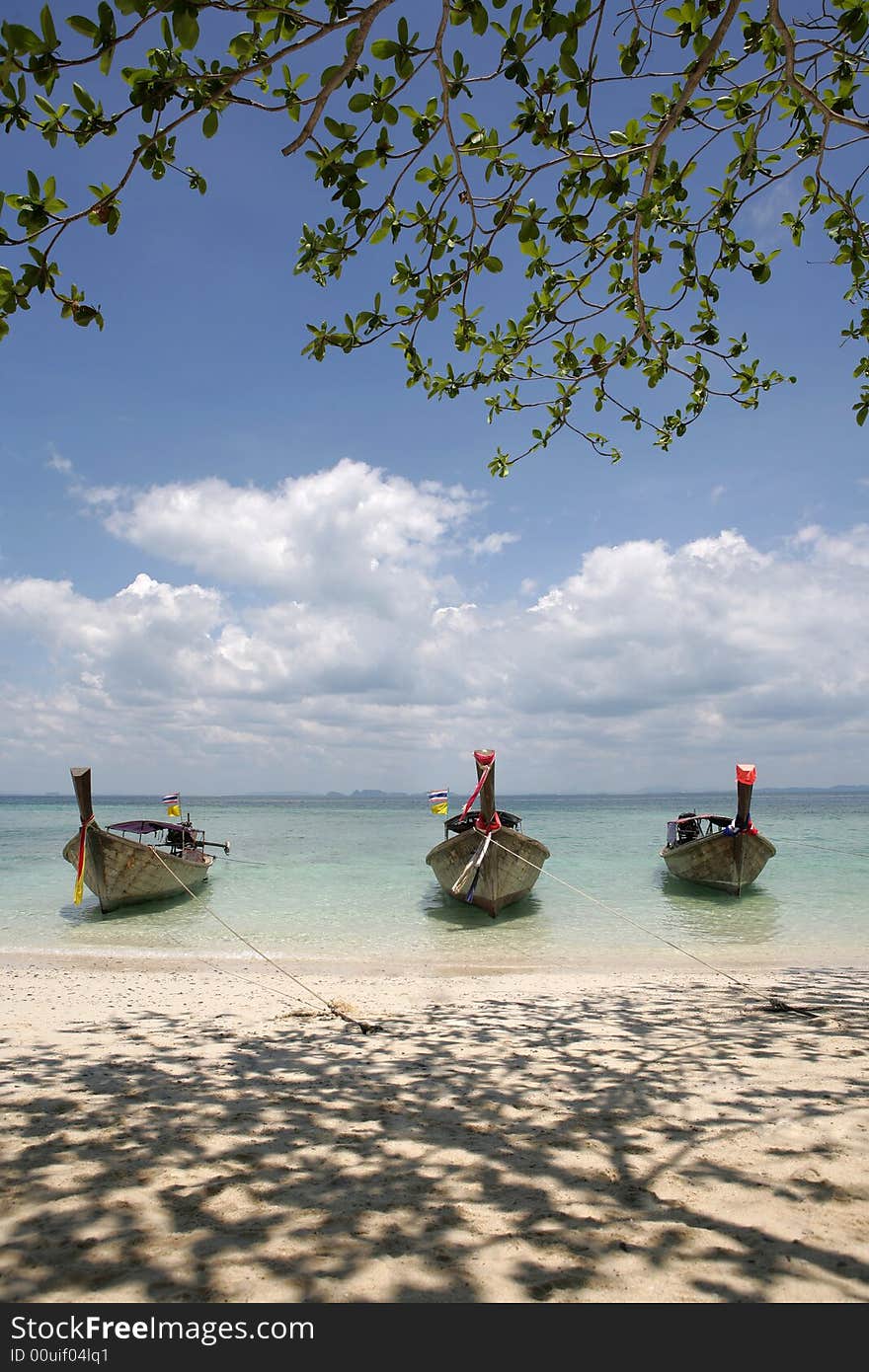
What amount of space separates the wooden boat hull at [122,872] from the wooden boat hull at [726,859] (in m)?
14.5

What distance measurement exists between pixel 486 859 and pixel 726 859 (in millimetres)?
7639

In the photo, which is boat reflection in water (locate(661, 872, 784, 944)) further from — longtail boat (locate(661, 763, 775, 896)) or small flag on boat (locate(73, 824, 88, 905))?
small flag on boat (locate(73, 824, 88, 905))

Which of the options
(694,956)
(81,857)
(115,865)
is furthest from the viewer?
(115,865)

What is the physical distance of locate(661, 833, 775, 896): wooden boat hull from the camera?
19.3 meters

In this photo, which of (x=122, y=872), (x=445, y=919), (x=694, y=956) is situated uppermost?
(x=122, y=872)

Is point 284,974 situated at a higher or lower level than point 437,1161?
lower

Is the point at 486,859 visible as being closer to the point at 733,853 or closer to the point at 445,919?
the point at 445,919

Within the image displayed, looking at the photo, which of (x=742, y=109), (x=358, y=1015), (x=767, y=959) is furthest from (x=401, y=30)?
(x=767, y=959)

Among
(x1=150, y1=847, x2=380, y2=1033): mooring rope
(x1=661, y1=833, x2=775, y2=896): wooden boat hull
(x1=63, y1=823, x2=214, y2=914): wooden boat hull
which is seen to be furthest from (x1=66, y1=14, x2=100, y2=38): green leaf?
(x1=661, y1=833, x2=775, y2=896): wooden boat hull

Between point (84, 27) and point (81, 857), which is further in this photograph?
point (81, 857)

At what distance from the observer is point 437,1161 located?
3896 mm

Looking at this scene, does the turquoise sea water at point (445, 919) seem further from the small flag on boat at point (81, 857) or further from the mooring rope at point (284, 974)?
the small flag on boat at point (81, 857)

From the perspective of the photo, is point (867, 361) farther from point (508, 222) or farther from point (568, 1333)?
point (568, 1333)

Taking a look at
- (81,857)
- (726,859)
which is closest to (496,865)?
(726,859)
